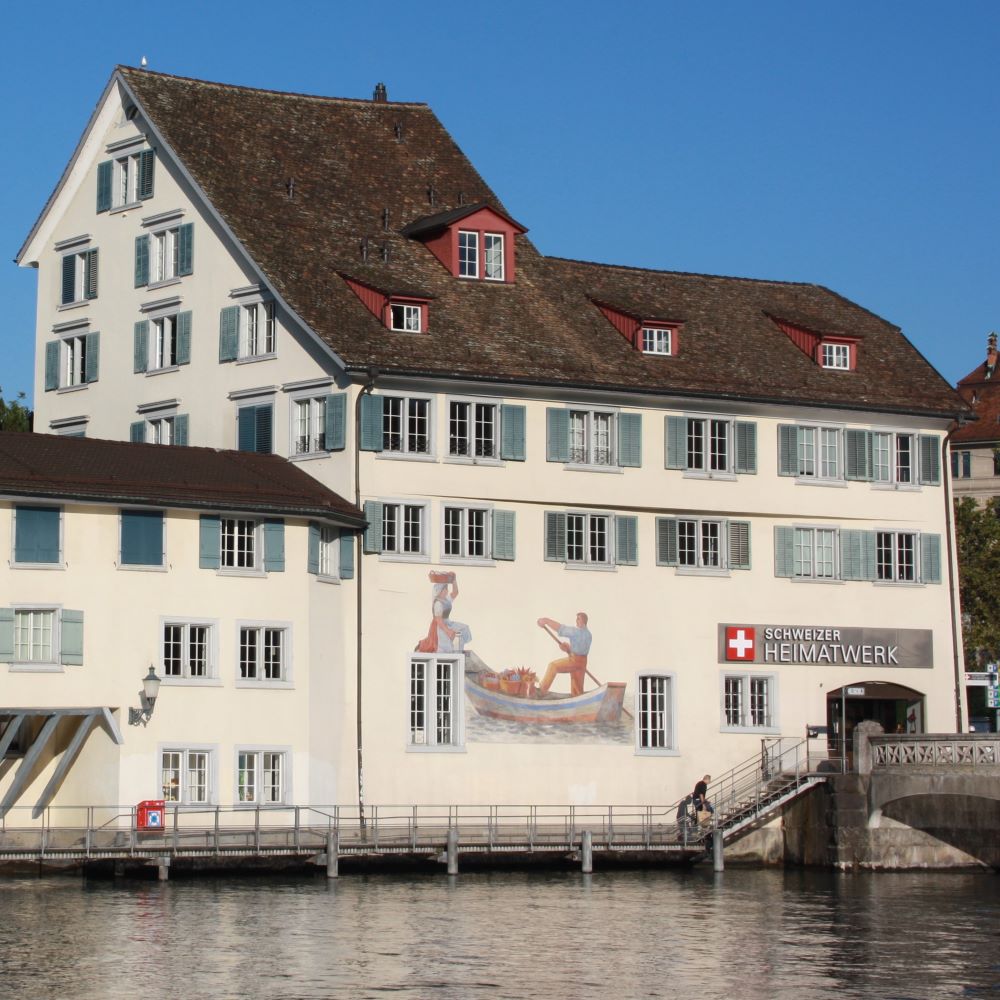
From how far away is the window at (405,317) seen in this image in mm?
61000

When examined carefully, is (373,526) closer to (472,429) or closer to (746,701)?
(472,429)

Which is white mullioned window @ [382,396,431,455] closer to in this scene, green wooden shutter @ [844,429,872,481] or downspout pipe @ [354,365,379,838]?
downspout pipe @ [354,365,379,838]

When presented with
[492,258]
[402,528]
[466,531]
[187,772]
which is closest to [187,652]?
[187,772]

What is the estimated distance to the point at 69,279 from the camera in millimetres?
67438

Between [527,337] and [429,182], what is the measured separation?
7.15m

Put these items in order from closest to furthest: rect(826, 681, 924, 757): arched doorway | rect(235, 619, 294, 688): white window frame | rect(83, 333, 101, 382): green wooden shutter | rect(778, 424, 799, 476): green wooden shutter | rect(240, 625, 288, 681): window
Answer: rect(235, 619, 294, 688): white window frame < rect(240, 625, 288, 681): window < rect(778, 424, 799, 476): green wooden shutter < rect(826, 681, 924, 757): arched doorway < rect(83, 333, 101, 382): green wooden shutter

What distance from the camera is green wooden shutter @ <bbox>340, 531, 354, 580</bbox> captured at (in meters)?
58.6

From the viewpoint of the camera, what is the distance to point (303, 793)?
56719 mm

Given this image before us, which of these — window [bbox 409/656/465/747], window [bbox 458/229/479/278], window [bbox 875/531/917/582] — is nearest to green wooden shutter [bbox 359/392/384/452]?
window [bbox 409/656/465/747]

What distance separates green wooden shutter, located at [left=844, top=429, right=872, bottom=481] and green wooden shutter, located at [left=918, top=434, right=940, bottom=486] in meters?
1.82

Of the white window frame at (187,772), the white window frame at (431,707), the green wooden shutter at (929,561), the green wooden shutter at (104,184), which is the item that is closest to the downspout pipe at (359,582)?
the white window frame at (431,707)

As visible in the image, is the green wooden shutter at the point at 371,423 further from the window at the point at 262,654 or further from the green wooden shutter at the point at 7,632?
the green wooden shutter at the point at 7,632

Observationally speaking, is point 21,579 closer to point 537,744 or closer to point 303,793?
point 303,793

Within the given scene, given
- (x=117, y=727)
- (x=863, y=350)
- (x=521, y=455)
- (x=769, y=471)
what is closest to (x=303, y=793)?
(x=117, y=727)
